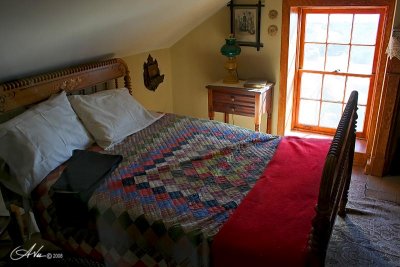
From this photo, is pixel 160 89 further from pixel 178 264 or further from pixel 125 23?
pixel 178 264

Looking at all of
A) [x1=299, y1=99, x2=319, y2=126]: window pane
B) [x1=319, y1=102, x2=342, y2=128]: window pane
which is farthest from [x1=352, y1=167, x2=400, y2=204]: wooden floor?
[x1=299, y1=99, x2=319, y2=126]: window pane

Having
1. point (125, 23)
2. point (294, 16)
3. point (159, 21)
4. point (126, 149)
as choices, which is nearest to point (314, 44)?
point (294, 16)

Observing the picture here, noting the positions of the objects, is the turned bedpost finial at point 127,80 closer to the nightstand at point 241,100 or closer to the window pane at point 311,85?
the nightstand at point 241,100

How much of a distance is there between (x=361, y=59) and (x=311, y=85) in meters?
0.54

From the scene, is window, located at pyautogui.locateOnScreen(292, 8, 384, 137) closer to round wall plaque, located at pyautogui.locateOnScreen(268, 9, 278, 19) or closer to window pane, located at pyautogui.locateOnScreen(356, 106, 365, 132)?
window pane, located at pyautogui.locateOnScreen(356, 106, 365, 132)

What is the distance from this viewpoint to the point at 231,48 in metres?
3.40

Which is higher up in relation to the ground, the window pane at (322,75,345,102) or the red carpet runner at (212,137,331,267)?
the window pane at (322,75,345,102)

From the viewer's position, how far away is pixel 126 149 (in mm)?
2316

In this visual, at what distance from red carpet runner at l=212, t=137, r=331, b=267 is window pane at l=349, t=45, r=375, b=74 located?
171 cm

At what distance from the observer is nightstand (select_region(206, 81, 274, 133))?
3283 mm

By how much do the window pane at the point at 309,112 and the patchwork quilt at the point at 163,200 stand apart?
4.99ft

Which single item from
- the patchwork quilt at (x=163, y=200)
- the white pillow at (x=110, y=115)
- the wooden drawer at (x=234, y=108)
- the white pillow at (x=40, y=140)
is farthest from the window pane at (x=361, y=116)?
the white pillow at (x=40, y=140)

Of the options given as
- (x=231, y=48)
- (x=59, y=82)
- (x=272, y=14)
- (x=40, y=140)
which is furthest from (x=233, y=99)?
(x=40, y=140)

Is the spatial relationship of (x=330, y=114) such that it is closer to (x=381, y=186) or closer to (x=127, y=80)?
(x=381, y=186)
